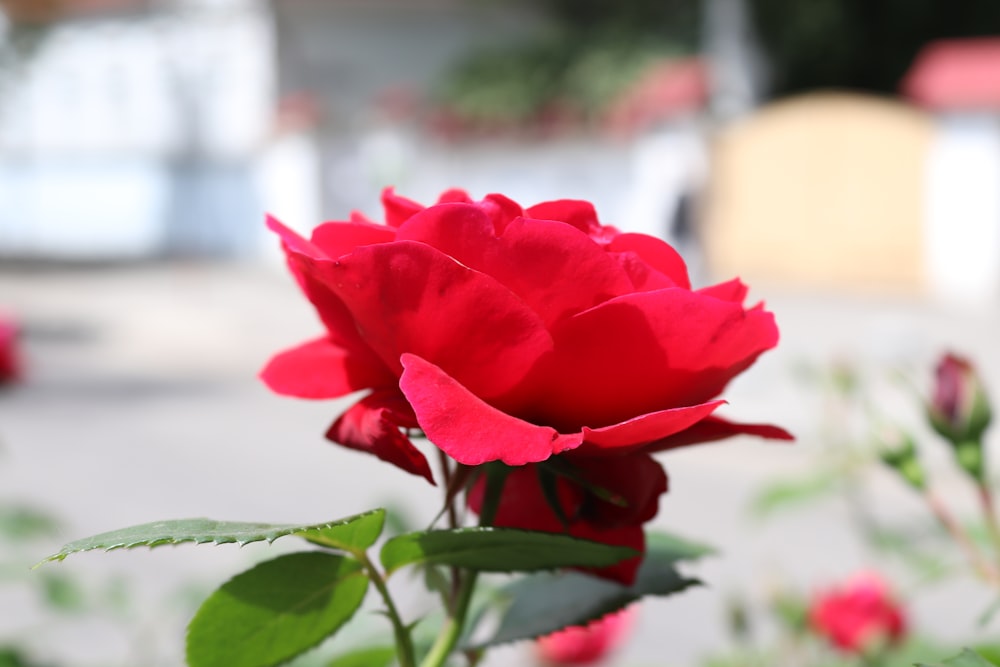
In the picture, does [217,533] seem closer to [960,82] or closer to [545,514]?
[545,514]

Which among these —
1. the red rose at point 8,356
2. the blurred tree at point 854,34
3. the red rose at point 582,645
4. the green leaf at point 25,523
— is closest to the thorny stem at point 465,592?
the green leaf at point 25,523

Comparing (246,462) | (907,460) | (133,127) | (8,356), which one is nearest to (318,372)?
(907,460)

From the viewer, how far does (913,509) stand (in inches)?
129

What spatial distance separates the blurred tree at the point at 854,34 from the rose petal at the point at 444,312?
375 inches

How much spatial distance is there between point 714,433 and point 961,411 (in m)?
0.23

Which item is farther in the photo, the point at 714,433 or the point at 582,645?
the point at 582,645

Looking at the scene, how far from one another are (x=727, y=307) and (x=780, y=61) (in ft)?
32.2

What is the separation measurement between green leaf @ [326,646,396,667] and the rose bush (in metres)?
0.11

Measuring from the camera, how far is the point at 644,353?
0.30m

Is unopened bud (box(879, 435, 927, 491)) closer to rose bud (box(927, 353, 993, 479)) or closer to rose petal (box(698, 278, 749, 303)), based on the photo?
rose bud (box(927, 353, 993, 479))

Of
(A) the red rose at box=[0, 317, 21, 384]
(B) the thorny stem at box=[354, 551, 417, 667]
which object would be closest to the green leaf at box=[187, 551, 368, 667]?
(B) the thorny stem at box=[354, 551, 417, 667]

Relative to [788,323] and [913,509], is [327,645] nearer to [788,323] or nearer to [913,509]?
[913,509]

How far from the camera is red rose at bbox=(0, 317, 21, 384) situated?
103 cm

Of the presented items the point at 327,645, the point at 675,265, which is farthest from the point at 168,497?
the point at 675,265
